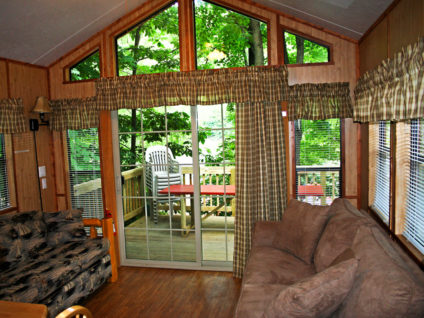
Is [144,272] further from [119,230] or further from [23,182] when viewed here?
[23,182]

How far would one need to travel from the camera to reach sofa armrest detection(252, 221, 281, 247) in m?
3.21

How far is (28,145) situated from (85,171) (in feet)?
2.38

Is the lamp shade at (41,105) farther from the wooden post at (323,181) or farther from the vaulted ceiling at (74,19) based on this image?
the wooden post at (323,181)

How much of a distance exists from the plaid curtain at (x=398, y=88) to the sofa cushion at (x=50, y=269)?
2.92m

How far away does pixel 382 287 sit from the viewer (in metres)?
1.53

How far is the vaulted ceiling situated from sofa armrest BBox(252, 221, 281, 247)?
6.81 feet

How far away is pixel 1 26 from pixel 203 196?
2.70 meters

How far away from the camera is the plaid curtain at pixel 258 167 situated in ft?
11.8

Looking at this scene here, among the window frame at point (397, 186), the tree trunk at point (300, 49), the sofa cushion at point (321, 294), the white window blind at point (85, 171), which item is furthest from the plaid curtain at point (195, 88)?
the sofa cushion at point (321, 294)

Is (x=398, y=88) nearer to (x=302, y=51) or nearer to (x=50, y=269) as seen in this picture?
(x=302, y=51)

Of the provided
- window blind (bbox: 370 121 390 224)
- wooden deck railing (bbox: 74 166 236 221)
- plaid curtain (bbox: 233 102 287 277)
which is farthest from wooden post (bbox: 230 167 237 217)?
window blind (bbox: 370 121 390 224)

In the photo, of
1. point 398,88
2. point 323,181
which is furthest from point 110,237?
point 398,88

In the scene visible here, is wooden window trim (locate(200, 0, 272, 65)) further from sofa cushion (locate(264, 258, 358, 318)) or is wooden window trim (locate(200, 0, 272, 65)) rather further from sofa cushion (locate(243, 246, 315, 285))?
sofa cushion (locate(264, 258, 358, 318))

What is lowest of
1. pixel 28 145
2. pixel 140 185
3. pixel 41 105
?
pixel 140 185
